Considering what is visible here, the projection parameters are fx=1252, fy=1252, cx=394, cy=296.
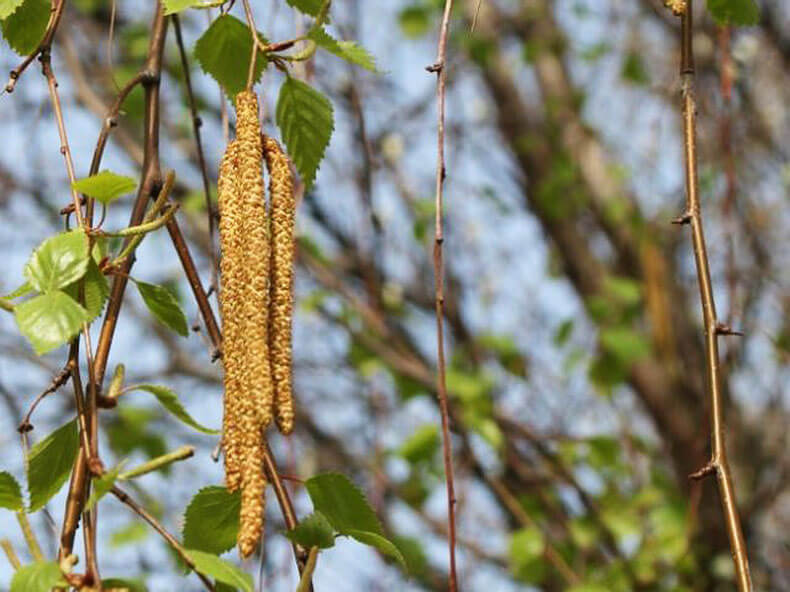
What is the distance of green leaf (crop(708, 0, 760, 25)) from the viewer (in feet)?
4.21

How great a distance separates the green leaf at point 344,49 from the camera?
39.4 inches

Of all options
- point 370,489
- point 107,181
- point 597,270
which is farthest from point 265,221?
point 597,270

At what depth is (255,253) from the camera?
0.84 m

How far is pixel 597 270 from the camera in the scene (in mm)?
4207

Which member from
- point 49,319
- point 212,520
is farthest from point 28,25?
point 212,520

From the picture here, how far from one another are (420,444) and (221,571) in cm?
213

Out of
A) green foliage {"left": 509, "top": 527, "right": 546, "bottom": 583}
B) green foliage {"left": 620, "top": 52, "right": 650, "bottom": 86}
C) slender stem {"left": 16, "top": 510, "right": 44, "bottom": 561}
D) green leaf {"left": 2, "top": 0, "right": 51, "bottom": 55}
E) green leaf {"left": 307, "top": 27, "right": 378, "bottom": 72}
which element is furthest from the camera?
green foliage {"left": 620, "top": 52, "right": 650, "bottom": 86}

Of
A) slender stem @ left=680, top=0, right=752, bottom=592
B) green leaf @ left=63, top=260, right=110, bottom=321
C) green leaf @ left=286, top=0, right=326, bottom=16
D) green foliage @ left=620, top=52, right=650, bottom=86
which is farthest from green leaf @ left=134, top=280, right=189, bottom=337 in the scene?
green foliage @ left=620, top=52, right=650, bottom=86

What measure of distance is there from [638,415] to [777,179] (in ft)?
3.71

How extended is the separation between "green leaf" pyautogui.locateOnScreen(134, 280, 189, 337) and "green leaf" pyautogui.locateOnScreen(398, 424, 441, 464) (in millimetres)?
1926

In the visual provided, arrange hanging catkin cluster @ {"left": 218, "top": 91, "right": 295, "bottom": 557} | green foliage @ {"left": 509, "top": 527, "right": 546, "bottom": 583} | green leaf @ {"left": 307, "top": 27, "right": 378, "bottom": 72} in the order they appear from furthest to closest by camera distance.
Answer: green foliage @ {"left": 509, "top": 527, "right": 546, "bottom": 583} → green leaf @ {"left": 307, "top": 27, "right": 378, "bottom": 72} → hanging catkin cluster @ {"left": 218, "top": 91, "right": 295, "bottom": 557}

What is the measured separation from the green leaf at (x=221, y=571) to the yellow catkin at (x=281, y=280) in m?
0.11

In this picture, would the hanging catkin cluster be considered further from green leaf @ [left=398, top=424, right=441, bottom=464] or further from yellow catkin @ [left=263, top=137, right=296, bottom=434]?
green leaf @ [left=398, top=424, right=441, bottom=464]

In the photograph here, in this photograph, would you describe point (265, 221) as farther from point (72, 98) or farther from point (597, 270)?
point (597, 270)
